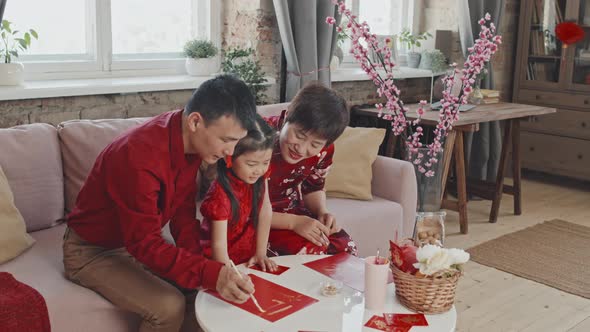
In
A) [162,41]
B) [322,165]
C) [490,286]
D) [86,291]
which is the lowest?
[490,286]

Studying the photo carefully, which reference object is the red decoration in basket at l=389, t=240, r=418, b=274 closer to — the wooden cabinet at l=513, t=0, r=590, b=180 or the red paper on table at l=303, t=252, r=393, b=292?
the red paper on table at l=303, t=252, r=393, b=292

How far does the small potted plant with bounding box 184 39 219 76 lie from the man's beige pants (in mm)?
1680

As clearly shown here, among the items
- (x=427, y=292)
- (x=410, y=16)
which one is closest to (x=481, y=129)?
(x=410, y=16)

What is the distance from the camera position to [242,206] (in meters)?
2.17

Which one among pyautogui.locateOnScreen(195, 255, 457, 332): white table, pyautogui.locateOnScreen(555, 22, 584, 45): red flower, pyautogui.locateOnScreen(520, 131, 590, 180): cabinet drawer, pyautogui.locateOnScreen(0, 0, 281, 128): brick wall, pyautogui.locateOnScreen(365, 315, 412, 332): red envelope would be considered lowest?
pyautogui.locateOnScreen(520, 131, 590, 180): cabinet drawer

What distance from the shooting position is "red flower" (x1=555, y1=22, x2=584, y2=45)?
512 cm

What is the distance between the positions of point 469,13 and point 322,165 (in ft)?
8.93

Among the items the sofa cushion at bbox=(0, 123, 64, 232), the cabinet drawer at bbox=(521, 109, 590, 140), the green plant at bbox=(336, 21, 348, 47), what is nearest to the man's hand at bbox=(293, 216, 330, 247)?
the sofa cushion at bbox=(0, 123, 64, 232)

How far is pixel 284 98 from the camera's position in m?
3.92

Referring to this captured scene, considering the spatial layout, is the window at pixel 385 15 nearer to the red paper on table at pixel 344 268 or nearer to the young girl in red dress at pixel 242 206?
the young girl in red dress at pixel 242 206

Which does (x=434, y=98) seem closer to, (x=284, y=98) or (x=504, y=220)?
(x=504, y=220)

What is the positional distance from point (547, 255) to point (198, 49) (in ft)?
7.23

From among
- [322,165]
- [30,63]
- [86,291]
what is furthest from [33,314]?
[30,63]

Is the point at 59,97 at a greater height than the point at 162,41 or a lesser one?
lesser
